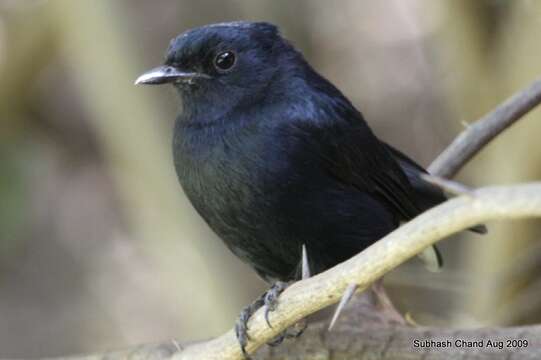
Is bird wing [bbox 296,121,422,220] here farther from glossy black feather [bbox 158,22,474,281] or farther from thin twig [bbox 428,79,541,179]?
thin twig [bbox 428,79,541,179]

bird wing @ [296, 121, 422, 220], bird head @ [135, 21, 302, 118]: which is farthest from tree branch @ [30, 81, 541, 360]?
bird head @ [135, 21, 302, 118]

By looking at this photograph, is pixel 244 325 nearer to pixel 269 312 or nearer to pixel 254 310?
pixel 254 310

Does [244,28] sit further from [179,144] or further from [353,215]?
[353,215]

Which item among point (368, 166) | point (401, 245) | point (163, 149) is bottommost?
point (163, 149)

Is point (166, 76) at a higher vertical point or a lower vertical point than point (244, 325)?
higher

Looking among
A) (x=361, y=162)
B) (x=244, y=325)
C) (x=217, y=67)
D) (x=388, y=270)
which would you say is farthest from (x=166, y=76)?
(x=388, y=270)

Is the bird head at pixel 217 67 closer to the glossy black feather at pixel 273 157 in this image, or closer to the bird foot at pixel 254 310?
the glossy black feather at pixel 273 157

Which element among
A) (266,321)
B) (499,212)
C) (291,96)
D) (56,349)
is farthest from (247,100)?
(56,349)
